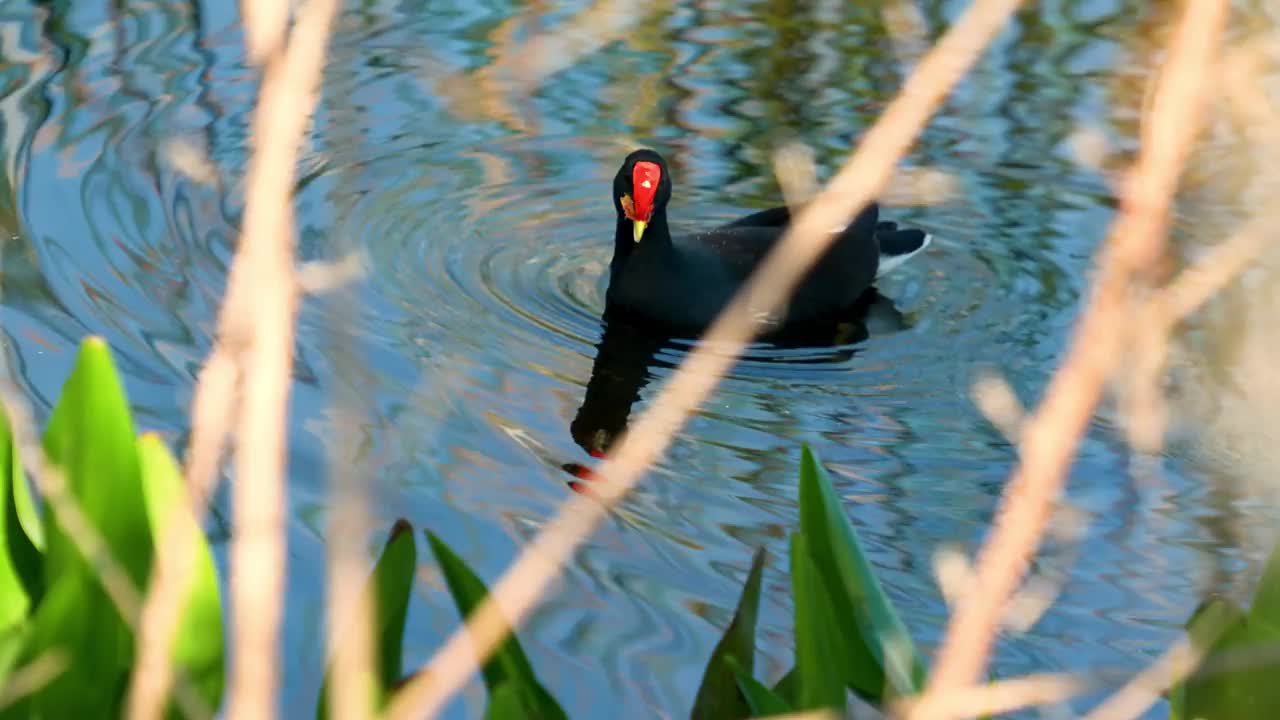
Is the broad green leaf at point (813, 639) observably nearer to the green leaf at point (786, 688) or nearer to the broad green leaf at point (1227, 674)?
the green leaf at point (786, 688)

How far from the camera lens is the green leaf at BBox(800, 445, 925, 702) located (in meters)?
1.61

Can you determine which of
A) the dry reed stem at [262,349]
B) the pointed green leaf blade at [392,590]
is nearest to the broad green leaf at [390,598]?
the pointed green leaf blade at [392,590]

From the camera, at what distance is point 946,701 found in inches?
37.6

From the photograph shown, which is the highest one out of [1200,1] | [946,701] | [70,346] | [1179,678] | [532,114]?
[1200,1]

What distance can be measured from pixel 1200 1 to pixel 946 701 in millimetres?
421

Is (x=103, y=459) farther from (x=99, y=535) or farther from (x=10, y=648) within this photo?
(x=10, y=648)

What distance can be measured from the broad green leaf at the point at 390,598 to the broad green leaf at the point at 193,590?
12 centimetres

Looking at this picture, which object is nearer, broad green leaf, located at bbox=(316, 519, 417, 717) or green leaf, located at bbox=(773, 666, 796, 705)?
broad green leaf, located at bbox=(316, 519, 417, 717)

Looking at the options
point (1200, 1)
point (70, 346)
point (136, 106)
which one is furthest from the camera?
point (136, 106)

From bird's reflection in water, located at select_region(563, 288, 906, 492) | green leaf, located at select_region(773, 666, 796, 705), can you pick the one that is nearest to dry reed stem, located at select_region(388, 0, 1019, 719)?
green leaf, located at select_region(773, 666, 796, 705)

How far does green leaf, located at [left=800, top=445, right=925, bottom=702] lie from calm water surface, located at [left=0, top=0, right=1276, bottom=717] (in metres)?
0.50

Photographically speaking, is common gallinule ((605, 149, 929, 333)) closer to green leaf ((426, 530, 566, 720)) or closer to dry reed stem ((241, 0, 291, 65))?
green leaf ((426, 530, 566, 720))

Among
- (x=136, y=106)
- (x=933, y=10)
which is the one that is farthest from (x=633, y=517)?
(x=933, y=10)

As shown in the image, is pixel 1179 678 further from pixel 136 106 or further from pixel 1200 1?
pixel 136 106
